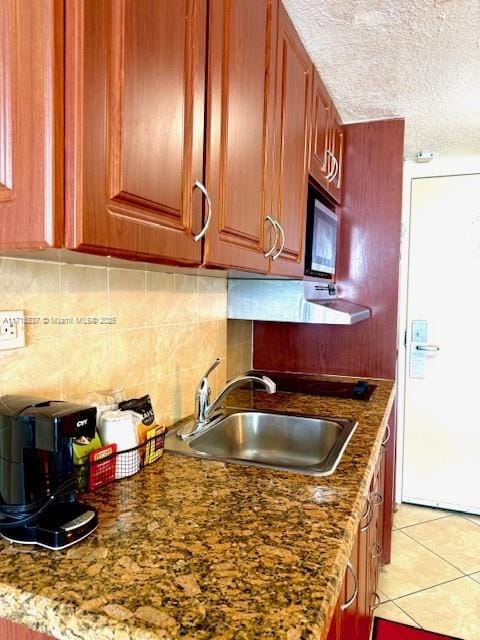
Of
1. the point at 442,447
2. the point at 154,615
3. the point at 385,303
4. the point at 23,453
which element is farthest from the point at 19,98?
the point at 442,447

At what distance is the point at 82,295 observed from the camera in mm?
1109

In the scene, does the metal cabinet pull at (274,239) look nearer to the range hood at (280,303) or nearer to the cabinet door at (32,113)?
the range hood at (280,303)

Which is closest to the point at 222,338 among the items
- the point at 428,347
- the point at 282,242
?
the point at 282,242

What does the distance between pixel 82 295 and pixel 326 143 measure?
4.25ft

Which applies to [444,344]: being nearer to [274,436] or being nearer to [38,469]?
[274,436]

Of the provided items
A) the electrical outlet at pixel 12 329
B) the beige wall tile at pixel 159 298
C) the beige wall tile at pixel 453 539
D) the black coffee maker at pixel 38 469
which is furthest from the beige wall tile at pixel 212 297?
the beige wall tile at pixel 453 539

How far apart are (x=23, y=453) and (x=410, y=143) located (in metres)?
2.62

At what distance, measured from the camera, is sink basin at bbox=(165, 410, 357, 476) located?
1554 mm

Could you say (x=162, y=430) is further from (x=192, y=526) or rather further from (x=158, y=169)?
(x=158, y=169)

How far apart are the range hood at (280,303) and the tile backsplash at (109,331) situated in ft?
0.40

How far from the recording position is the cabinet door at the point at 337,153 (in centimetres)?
208

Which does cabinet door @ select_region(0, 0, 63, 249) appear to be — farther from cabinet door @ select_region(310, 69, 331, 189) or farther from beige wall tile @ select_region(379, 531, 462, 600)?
beige wall tile @ select_region(379, 531, 462, 600)

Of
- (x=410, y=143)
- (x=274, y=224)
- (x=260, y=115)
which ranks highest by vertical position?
(x=410, y=143)

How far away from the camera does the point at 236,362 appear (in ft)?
7.19
